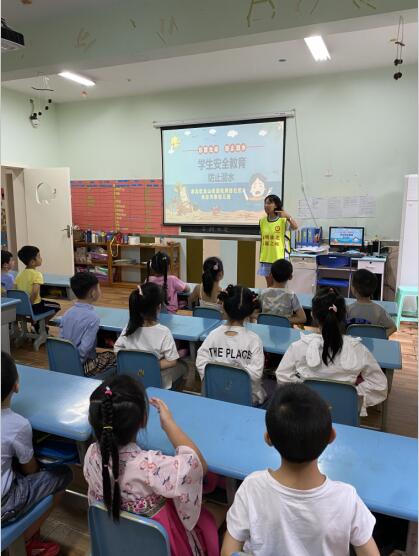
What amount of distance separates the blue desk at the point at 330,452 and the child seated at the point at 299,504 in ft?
0.66

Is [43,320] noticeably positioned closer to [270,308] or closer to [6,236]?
[270,308]

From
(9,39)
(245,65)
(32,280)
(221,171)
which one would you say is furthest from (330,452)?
(221,171)

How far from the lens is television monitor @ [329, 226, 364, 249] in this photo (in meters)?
5.34

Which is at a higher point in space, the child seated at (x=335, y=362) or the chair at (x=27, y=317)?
the child seated at (x=335, y=362)

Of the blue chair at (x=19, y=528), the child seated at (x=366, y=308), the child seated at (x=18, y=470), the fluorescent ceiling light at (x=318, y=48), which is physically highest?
the fluorescent ceiling light at (x=318, y=48)

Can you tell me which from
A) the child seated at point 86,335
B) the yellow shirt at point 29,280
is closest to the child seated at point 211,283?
the child seated at point 86,335

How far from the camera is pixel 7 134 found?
245 inches

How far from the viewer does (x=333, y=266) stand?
518 cm

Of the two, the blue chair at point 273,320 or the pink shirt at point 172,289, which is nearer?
the blue chair at point 273,320

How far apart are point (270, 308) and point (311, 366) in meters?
1.27

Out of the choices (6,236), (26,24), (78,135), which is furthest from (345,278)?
(6,236)

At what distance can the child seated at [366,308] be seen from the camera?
9.06 feet

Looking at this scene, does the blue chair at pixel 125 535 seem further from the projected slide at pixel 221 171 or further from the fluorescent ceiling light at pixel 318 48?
the projected slide at pixel 221 171

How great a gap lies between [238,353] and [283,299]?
112 cm
